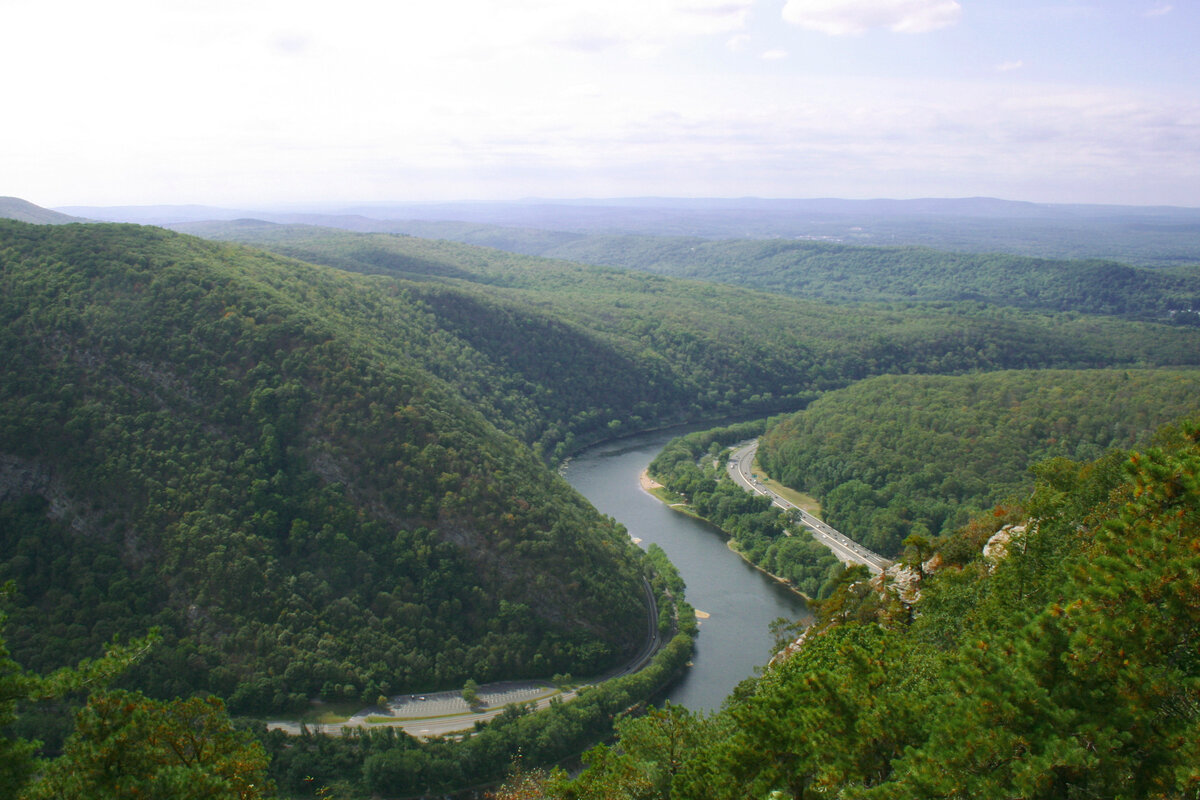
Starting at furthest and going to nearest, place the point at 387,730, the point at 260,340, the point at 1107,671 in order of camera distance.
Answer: the point at 260,340 → the point at 387,730 → the point at 1107,671

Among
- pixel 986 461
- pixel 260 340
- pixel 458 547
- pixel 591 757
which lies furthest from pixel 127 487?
pixel 986 461

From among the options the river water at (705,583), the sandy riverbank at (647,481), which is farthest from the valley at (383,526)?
the sandy riverbank at (647,481)

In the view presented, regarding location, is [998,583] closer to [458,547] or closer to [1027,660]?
[1027,660]

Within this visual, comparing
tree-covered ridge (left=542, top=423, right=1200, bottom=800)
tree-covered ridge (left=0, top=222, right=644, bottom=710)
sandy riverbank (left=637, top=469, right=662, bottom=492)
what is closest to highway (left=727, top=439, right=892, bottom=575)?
sandy riverbank (left=637, top=469, right=662, bottom=492)

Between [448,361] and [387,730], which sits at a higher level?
[448,361]

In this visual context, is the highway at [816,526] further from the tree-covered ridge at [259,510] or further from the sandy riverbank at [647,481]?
the tree-covered ridge at [259,510]

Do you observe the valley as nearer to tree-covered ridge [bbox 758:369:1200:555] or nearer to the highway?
tree-covered ridge [bbox 758:369:1200:555]
